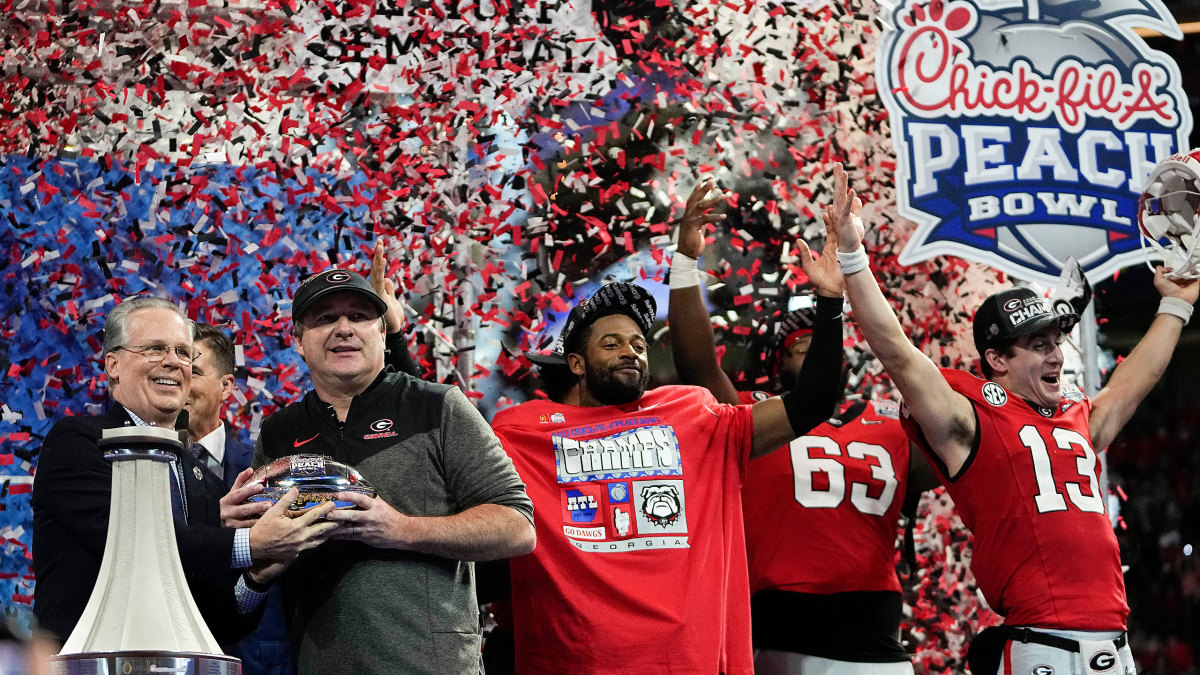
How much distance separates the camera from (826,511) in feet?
13.2

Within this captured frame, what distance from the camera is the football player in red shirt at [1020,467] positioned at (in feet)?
12.3

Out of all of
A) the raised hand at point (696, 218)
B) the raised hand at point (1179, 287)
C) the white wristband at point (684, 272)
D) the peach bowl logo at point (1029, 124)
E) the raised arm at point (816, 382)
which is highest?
the peach bowl logo at point (1029, 124)

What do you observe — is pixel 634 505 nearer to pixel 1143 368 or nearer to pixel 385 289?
pixel 385 289

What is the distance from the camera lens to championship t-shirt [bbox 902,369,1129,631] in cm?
377

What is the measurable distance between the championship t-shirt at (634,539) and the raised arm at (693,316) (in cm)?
31

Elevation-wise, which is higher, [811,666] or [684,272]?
[684,272]

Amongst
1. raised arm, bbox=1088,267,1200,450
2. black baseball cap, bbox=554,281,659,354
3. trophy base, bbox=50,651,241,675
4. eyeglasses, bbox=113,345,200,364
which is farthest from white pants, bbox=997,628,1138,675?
trophy base, bbox=50,651,241,675

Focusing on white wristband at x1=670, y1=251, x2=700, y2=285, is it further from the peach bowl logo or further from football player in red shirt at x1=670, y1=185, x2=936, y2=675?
the peach bowl logo

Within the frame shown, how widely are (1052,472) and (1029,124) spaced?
1860mm

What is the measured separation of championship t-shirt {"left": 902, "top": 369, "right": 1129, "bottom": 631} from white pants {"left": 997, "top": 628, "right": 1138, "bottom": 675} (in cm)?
3

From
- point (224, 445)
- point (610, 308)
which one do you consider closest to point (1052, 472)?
point (610, 308)

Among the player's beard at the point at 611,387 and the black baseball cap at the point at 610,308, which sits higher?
the black baseball cap at the point at 610,308

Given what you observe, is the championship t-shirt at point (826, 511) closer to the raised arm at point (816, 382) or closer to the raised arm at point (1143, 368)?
the raised arm at point (816, 382)

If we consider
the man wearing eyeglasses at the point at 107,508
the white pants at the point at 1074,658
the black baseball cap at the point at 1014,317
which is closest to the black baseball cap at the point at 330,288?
the man wearing eyeglasses at the point at 107,508
